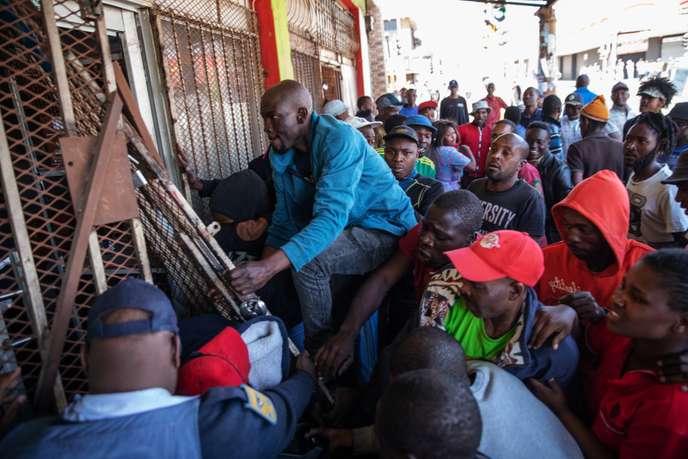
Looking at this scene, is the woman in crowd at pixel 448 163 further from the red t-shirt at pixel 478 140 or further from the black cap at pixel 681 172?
the black cap at pixel 681 172

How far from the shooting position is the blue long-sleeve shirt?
2076 mm

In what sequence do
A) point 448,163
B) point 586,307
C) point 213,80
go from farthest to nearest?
point 448,163 → point 213,80 → point 586,307

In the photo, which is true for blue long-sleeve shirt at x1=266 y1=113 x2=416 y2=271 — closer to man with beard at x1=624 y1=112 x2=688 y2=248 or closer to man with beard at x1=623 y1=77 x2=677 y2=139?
man with beard at x1=624 y1=112 x2=688 y2=248

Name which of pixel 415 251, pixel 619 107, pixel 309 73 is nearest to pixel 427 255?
pixel 415 251

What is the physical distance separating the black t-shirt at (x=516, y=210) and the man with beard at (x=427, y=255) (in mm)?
818

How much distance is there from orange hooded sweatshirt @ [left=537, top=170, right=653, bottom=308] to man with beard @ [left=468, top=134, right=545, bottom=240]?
0.88 m

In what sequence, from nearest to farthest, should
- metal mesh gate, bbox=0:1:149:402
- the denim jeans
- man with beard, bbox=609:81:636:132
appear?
metal mesh gate, bbox=0:1:149:402, the denim jeans, man with beard, bbox=609:81:636:132

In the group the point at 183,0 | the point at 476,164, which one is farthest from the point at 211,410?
the point at 476,164

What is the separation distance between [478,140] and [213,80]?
3693 millimetres

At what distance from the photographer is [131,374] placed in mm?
1209

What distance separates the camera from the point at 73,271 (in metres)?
1.46

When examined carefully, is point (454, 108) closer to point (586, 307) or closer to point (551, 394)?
point (586, 307)

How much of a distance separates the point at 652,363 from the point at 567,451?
41 centimetres

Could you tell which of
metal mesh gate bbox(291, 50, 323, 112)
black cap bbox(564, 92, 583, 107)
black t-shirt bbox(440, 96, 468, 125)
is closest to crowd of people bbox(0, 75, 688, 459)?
black cap bbox(564, 92, 583, 107)
